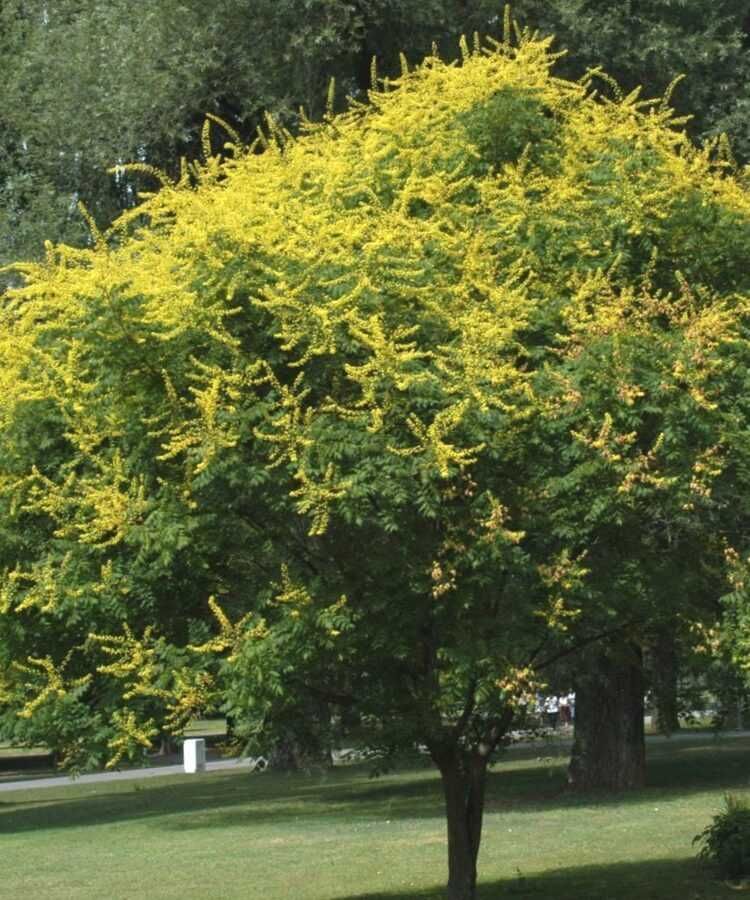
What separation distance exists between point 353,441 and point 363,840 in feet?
40.0

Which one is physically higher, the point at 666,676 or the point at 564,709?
the point at 564,709

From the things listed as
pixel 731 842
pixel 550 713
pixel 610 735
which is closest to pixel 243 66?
pixel 550 713

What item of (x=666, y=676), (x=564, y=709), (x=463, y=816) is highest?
(x=564, y=709)

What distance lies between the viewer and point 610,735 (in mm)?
24766

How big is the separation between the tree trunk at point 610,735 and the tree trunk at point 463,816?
11.0 m

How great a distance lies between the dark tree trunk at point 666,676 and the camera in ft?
41.4

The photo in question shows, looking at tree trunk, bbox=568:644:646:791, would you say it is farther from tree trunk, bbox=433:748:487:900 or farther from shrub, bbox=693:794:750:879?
tree trunk, bbox=433:748:487:900

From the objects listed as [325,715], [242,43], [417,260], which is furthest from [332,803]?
[417,260]

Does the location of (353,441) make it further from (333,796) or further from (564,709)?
(564,709)

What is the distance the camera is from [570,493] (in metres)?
9.98

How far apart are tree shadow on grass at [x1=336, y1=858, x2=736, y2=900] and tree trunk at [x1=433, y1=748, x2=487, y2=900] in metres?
2.42

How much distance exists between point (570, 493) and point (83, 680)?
2866 millimetres

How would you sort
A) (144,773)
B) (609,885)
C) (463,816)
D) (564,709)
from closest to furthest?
(463,816), (609,885), (564,709), (144,773)

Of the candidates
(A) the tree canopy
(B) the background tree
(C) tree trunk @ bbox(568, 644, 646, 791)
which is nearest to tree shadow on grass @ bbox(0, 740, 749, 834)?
(C) tree trunk @ bbox(568, 644, 646, 791)
